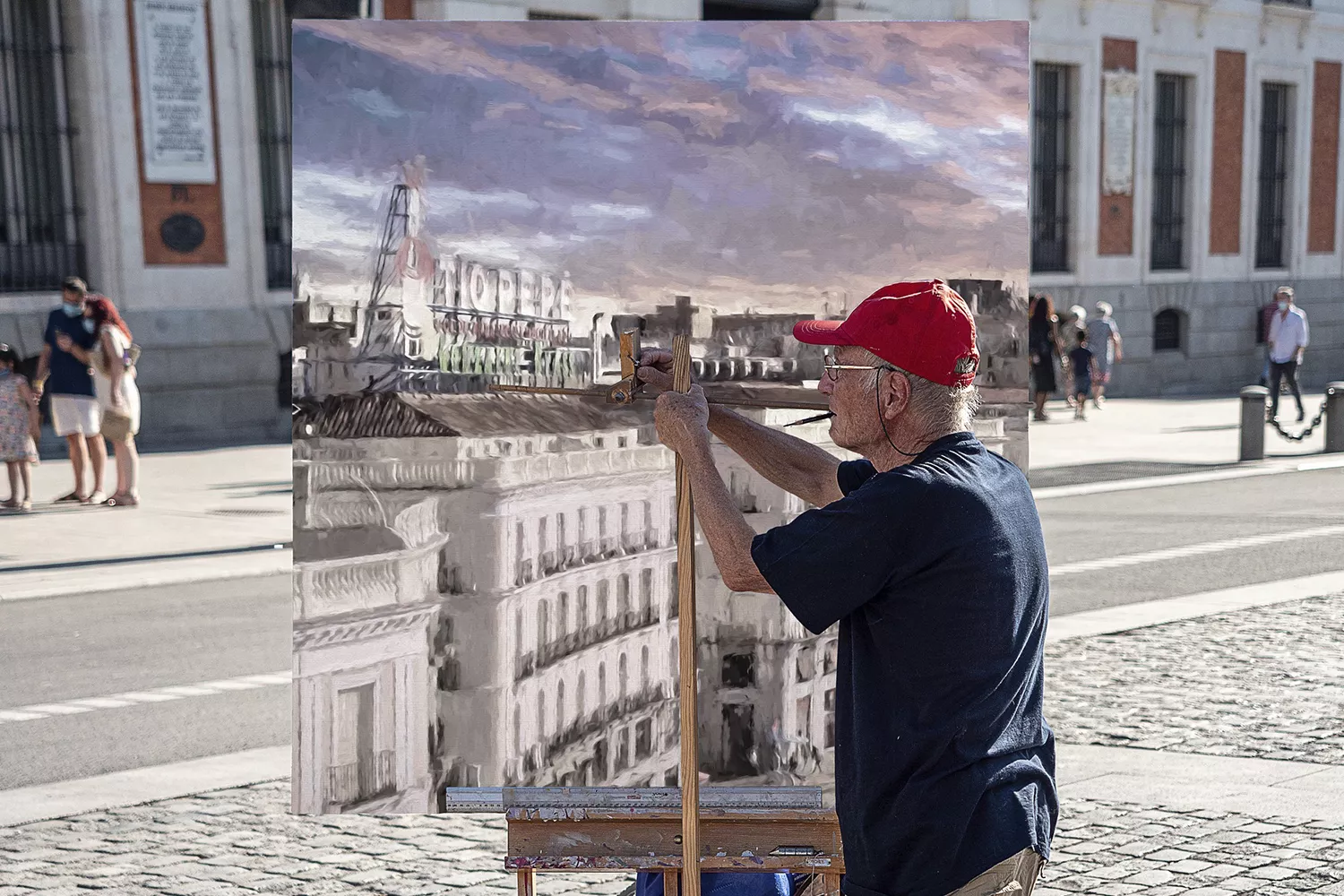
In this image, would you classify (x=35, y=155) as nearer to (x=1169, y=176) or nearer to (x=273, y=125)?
(x=273, y=125)

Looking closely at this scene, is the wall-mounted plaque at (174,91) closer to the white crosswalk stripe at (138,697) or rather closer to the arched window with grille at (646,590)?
the white crosswalk stripe at (138,697)

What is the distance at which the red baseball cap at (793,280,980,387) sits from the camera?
2576mm

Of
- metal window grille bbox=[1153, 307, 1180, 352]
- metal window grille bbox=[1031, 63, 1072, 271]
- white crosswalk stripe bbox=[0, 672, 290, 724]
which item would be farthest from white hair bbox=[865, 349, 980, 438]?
metal window grille bbox=[1153, 307, 1180, 352]

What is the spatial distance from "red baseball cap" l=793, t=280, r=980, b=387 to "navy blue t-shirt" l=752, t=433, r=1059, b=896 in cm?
15

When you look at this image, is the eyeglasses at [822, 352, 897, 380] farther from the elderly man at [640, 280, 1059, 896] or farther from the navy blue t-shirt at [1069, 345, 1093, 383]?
the navy blue t-shirt at [1069, 345, 1093, 383]

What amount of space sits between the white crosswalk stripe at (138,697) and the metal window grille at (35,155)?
11252 millimetres

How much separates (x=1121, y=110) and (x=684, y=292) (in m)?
24.5

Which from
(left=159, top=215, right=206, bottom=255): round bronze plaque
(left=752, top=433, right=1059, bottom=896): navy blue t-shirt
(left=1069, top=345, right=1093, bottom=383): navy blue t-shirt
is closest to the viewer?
(left=752, top=433, right=1059, bottom=896): navy blue t-shirt

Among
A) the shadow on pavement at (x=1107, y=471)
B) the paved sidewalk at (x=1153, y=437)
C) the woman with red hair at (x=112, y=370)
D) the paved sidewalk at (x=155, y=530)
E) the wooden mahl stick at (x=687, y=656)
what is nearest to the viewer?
the wooden mahl stick at (x=687, y=656)

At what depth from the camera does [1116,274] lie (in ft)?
87.3

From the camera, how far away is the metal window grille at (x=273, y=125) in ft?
61.7

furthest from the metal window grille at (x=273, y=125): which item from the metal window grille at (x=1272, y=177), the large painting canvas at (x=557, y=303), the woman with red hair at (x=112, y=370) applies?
the metal window grille at (x=1272, y=177)

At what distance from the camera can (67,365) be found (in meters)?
12.7

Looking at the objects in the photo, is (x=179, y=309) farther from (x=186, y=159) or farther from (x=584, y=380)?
(x=584, y=380)
